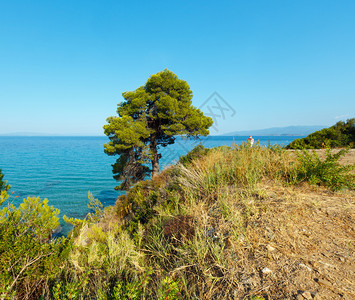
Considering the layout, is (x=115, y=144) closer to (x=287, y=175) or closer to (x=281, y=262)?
(x=287, y=175)

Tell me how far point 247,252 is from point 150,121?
13617 mm

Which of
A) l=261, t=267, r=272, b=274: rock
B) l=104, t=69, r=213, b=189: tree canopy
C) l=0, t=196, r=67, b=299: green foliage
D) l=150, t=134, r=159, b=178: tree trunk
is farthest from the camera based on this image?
l=150, t=134, r=159, b=178: tree trunk

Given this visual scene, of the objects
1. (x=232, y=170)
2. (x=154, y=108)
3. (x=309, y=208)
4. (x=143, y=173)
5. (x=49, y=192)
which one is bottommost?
(x=49, y=192)

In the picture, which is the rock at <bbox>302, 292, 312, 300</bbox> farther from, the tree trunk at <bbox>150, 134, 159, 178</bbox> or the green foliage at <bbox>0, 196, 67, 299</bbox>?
the tree trunk at <bbox>150, 134, 159, 178</bbox>

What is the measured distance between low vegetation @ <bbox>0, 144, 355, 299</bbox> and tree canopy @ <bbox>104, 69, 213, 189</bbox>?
944 cm

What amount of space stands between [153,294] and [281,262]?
1625 mm

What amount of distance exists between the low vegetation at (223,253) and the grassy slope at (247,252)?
1 cm

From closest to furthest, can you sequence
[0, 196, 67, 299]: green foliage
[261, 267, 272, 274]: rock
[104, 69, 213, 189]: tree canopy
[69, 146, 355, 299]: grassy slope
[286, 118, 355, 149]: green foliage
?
[69, 146, 355, 299]: grassy slope, [261, 267, 272, 274]: rock, [0, 196, 67, 299]: green foliage, [104, 69, 213, 189]: tree canopy, [286, 118, 355, 149]: green foliage

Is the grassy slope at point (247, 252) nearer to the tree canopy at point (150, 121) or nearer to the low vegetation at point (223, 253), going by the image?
the low vegetation at point (223, 253)

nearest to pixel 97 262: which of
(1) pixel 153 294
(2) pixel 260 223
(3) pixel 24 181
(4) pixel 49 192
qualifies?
(1) pixel 153 294

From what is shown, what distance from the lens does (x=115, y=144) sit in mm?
13250

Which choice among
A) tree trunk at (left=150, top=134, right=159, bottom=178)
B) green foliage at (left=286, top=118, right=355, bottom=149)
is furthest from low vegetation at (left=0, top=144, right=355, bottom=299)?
green foliage at (left=286, top=118, right=355, bottom=149)

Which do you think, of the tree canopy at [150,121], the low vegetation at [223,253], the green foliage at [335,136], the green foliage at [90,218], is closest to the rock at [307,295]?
the low vegetation at [223,253]

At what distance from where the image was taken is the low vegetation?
6.52ft
